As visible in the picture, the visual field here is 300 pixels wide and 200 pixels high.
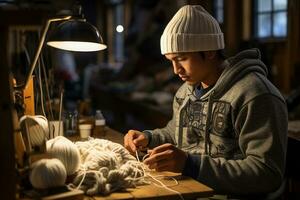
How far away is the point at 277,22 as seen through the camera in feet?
23.2

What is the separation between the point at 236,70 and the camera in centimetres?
280

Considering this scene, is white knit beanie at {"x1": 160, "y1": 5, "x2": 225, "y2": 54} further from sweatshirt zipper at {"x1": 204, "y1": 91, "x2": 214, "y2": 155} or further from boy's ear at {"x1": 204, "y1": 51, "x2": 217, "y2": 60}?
sweatshirt zipper at {"x1": 204, "y1": 91, "x2": 214, "y2": 155}

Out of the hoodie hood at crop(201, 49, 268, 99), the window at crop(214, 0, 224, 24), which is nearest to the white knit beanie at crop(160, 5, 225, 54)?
the hoodie hood at crop(201, 49, 268, 99)

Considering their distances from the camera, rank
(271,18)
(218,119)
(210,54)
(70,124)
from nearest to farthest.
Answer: (218,119) → (210,54) → (70,124) → (271,18)

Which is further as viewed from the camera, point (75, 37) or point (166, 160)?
point (75, 37)

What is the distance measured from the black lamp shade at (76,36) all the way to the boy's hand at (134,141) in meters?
0.56

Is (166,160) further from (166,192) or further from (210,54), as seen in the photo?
(210,54)

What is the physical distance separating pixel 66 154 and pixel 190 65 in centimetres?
96

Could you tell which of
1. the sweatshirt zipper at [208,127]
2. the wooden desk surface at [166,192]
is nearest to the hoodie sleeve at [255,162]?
the wooden desk surface at [166,192]

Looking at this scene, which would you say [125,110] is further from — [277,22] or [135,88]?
[277,22]

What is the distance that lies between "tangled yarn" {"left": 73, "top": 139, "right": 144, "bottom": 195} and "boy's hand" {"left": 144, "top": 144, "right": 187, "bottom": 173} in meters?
0.07

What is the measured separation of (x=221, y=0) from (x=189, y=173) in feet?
20.4

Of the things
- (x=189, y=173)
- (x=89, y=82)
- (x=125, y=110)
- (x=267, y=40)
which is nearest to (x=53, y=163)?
(x=189, y=173)

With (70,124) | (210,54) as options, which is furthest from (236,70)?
(70,124)
